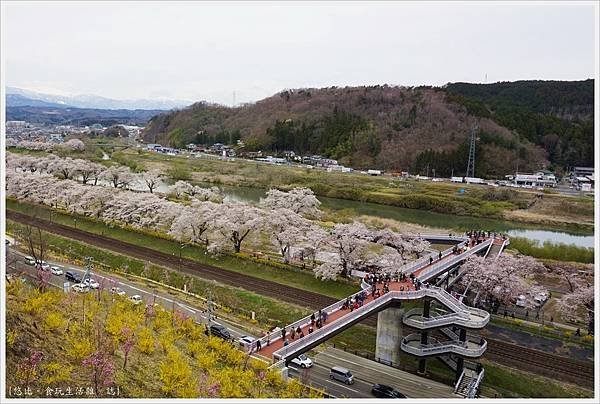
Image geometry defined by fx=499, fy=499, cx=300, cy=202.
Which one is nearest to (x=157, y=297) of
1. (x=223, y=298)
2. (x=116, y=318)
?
(x=223, y=298)

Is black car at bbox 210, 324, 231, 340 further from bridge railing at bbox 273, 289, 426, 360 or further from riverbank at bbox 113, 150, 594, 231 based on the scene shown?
riverbank at bbox 113, 150, 594, 231

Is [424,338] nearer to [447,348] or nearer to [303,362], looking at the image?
[447,348]

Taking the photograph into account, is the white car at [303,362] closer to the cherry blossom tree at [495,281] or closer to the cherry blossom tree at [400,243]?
the cherry blossom tree at [495,281]

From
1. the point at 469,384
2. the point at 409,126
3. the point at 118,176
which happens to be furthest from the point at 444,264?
the point at 409,126

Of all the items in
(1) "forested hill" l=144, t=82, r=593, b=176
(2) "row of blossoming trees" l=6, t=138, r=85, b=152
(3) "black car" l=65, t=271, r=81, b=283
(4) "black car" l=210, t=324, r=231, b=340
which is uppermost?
(1) "forested hill" l=144, t=82, r=593, b=176

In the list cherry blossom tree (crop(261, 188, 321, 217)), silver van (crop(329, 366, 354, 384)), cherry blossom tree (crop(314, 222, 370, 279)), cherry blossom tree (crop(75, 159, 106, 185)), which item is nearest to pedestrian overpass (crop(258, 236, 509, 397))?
silver van (crop(329, 366, 354, 384))

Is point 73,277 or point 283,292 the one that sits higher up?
point 73,277

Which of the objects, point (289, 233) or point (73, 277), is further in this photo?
point (289, 233)
